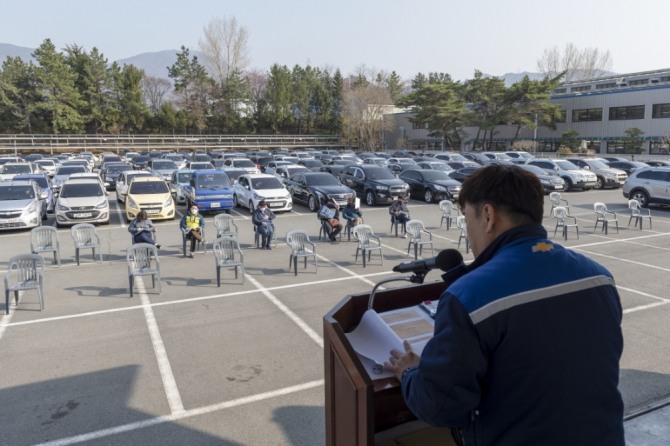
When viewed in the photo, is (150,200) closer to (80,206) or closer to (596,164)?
(80,206)

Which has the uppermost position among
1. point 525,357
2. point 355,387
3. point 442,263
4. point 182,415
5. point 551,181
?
point 442,263

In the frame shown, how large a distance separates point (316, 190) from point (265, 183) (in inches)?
84.6

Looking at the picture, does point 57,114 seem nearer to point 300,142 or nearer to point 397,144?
point 300,142

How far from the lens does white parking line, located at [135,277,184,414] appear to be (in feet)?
17.8

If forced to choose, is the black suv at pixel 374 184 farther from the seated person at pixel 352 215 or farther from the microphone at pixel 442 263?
the microphone at pixel 442 263

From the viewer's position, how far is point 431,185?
23.2m

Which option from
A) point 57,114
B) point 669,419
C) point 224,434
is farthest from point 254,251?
point 57,114

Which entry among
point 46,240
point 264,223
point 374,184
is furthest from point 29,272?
point 374,184

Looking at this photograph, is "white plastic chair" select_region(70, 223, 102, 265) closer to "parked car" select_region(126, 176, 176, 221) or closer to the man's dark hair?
"parked car" select_region(126, 176, 176, 221)

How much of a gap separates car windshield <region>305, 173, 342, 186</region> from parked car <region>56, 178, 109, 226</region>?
832cm

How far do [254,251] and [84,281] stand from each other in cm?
429

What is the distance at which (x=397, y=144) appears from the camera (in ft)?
232

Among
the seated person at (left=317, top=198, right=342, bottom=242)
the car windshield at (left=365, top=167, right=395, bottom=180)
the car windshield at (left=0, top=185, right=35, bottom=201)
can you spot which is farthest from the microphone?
the car windshield at (left=365, top=167, right=395, bottom=180)

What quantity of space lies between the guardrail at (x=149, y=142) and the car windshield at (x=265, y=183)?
48536 mm
